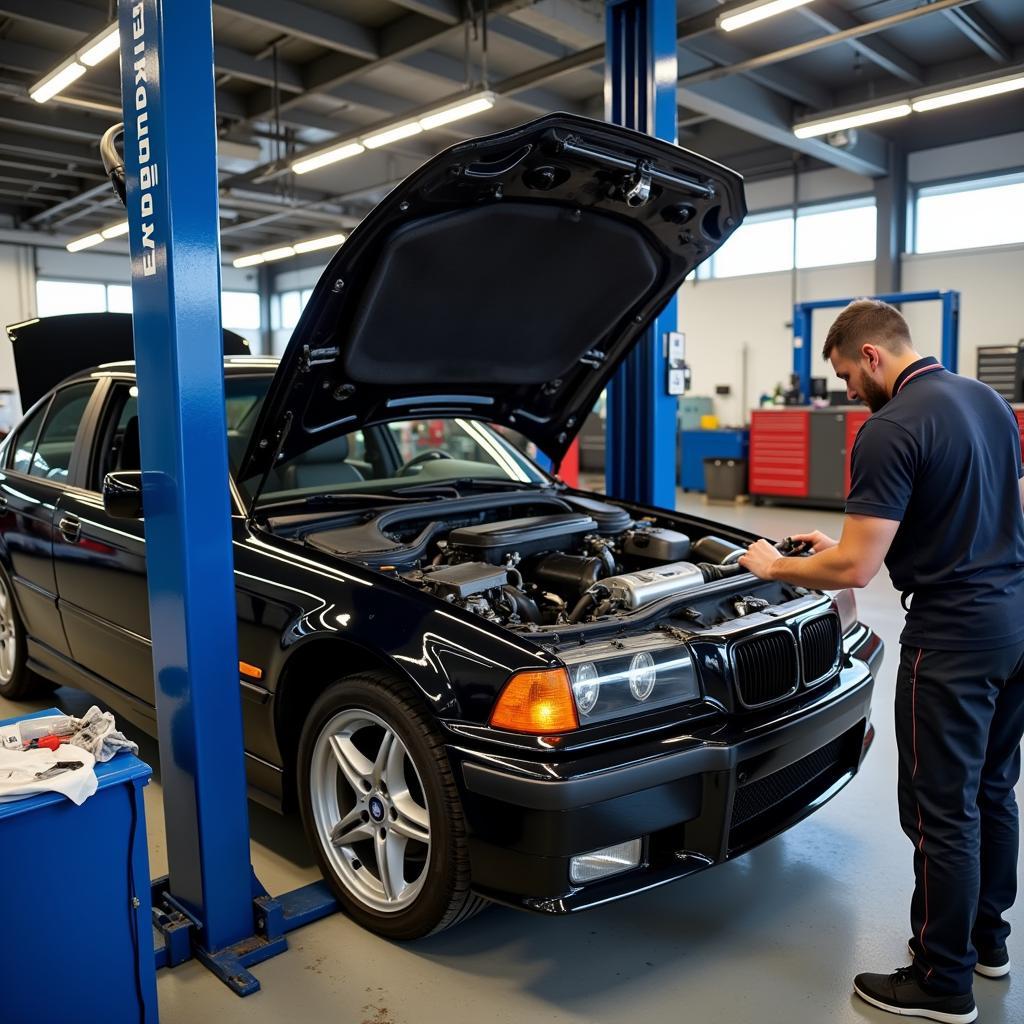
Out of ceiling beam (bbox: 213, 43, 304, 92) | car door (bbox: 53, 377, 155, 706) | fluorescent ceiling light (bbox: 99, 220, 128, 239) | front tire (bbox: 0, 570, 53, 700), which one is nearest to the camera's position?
car door (bbox: 53, 377, 155, 706)

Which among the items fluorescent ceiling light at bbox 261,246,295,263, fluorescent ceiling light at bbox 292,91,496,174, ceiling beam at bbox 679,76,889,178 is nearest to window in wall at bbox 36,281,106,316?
fluorescent ceiling light at bbox 261,246,295,263

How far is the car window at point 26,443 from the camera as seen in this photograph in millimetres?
3869

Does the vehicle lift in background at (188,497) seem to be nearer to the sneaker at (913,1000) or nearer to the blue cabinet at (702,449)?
the sneaker at (913,1000)

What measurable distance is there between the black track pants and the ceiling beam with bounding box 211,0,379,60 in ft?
24.6

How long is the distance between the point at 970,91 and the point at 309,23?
5928mm

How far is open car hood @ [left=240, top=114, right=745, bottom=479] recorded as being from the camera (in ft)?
7.54

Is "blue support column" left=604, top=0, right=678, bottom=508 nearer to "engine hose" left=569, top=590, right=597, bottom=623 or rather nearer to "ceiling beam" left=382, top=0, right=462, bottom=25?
"engine hose" left=569, top=590, right=597, bottom=623

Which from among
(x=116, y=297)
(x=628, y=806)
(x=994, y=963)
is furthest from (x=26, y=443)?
(x=116, y=297)

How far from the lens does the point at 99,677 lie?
315cm

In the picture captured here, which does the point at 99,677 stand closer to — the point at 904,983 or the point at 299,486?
the point at 299,486

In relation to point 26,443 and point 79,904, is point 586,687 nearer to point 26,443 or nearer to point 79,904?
point 79,904

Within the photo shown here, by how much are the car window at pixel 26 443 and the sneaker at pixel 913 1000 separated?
138 inches

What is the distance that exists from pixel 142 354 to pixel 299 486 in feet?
3.32

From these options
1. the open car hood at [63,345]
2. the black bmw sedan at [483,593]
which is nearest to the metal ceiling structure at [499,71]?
the open car hood at [63,345]
